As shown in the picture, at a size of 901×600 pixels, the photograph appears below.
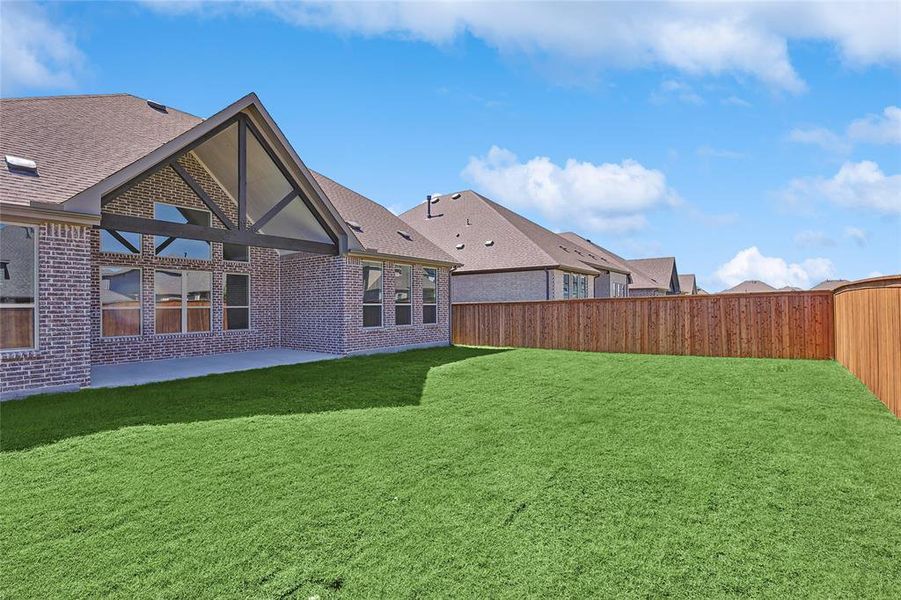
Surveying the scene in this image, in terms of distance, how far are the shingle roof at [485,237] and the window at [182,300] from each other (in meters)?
11.0

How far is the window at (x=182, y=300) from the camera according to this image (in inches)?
459

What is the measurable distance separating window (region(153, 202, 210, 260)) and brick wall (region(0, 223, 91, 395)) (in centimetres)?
388

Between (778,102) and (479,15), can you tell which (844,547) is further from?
(778,102)

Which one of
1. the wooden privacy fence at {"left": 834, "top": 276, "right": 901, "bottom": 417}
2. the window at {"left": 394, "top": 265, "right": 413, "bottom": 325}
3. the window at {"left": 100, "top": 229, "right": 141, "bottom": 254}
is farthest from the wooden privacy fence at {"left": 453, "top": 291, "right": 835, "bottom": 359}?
the window at {"left": 100, "top": 229, "right": 141, "bottom": 254}

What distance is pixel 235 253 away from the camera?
13250 mm

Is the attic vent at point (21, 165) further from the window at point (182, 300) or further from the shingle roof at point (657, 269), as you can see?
the shingle roof at point (657, 269)

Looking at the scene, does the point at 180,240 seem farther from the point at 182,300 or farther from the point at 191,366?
the point at 191,366

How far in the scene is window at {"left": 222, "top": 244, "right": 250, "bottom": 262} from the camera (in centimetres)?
1301

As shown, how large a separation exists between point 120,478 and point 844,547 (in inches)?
232

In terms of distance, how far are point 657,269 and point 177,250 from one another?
1581 inches

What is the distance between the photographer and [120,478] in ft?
13.8

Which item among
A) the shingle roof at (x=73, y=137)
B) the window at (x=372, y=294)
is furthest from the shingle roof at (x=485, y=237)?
the shingle roof at (x=73, y=137)

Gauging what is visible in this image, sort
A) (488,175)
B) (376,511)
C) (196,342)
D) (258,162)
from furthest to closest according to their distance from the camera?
(488,175), (196,342), (258,162), (376,511)

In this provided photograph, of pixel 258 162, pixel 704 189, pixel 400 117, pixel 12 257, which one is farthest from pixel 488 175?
pixel 12 257
